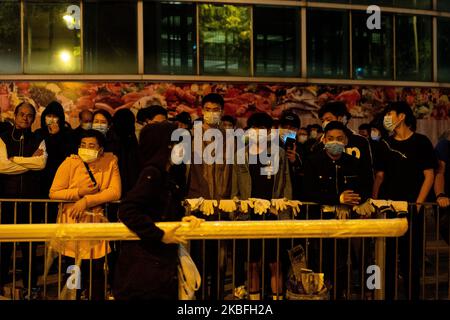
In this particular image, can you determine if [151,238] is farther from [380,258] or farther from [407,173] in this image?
[407,173]

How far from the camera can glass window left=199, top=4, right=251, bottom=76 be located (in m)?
12.1

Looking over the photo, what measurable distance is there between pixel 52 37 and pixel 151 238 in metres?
8.02

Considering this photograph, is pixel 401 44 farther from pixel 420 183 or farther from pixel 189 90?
pixel 420 183

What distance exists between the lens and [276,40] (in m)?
12.4

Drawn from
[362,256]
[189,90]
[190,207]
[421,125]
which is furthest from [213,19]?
[362,256]

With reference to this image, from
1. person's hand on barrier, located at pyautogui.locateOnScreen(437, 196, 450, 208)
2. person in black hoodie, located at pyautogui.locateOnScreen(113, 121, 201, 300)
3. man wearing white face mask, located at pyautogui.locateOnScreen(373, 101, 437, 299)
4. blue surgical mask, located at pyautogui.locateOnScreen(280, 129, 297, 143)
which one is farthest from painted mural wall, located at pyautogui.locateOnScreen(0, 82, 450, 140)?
person in black hoodie, located at pyautogui.locateOnScreen(113, 121, 201, 300)

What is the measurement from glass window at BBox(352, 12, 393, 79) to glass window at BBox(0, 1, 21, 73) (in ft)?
20.4

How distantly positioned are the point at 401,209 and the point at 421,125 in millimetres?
7374

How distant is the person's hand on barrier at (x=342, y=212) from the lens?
6.34 m

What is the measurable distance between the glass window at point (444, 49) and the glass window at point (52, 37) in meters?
7.16

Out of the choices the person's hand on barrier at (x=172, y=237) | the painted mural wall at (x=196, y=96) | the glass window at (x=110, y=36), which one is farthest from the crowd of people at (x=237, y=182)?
the glass window at (x=110, y=36)

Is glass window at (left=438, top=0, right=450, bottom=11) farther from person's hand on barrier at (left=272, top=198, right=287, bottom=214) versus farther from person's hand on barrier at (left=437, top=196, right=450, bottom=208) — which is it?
person's hand on barrier at (left=272, top=198, right=287, bottom=214)

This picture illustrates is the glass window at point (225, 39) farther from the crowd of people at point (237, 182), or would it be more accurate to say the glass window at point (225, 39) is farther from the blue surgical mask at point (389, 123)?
the blue surgical mask at point (389, 123)

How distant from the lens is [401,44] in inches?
523
